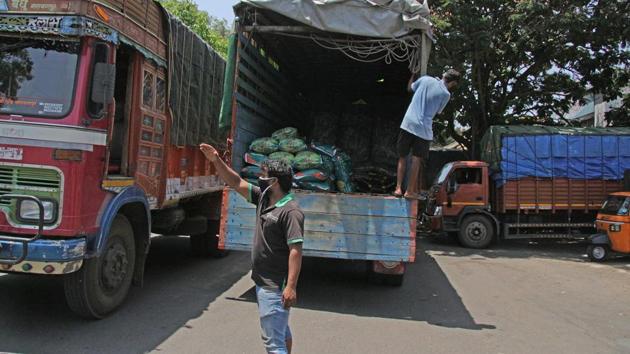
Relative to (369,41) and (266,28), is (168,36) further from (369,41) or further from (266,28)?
(369,41)

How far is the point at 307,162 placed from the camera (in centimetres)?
654

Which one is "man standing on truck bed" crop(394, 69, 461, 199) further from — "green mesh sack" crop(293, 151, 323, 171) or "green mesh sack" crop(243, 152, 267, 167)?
"green mesh sack" crop(243, 152, 267, 167)

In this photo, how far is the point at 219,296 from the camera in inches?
252

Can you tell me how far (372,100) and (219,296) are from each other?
6302 mm

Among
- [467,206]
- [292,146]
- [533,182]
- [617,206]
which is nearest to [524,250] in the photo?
[533,182]

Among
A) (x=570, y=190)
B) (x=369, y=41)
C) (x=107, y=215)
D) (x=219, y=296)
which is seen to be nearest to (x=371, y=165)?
(x=369, y=41)

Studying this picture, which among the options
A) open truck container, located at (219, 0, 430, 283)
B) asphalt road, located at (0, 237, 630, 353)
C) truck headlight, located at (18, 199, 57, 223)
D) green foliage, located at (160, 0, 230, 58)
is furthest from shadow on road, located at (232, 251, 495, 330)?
green foliage, located at (160, 0, 230, 58)

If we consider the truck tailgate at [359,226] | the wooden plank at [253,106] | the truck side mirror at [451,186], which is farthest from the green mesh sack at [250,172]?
the truck side mirror at [451,186]

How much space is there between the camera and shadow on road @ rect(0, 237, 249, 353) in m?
4.43

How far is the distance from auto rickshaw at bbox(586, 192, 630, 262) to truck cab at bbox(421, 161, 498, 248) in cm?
244

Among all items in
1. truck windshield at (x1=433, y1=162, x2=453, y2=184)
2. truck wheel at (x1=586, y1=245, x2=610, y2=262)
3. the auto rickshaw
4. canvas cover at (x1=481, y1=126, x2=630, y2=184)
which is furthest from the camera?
truck windshield at (x1=433, y1=162, x2=453, y2=184)

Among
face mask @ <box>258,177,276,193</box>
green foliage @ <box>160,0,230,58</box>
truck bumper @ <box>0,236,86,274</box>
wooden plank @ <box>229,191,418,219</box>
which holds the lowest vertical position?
truck bumper @ <box>0,236,86,274</box>

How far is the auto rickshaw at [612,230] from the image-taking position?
34.9ft

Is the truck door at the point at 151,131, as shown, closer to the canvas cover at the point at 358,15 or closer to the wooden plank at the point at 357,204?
the canvas cover at the point at 358,15
